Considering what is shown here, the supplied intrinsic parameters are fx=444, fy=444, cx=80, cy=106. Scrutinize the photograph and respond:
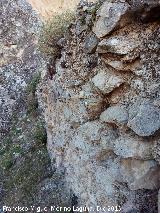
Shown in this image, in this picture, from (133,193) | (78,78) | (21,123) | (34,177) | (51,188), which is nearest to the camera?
(133,193)

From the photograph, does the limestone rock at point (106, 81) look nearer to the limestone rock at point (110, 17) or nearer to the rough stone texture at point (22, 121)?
the limestone rock at point (110, 17)

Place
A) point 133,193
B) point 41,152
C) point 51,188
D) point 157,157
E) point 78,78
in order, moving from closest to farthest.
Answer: point 157,157 → point 133,193 → point 78,78 → point 51,188 → point 41,152

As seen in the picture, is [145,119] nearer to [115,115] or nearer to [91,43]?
[115,115]

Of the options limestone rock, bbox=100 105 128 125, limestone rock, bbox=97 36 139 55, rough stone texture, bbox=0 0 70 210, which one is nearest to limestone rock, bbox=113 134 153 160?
limestone rock, bbox=100 105 128 125

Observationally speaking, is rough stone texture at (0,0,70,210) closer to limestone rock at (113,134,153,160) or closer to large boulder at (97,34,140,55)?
limestone rock at (113,134,153,160)

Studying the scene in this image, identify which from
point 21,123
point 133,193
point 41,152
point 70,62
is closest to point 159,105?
point 133,193

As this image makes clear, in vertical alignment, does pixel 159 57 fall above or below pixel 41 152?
above

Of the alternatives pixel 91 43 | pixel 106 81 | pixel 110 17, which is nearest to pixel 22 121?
pixel 91 43

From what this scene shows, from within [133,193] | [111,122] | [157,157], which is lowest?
[133,193]

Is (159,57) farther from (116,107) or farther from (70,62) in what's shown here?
(70,62)
